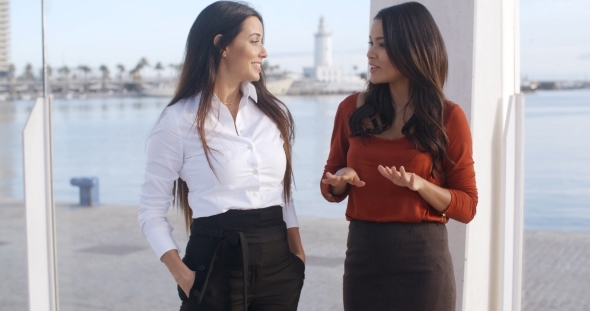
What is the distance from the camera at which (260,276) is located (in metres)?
1.89

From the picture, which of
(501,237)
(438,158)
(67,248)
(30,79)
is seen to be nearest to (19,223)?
(67,248)

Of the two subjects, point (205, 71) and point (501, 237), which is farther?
point (501, 237)

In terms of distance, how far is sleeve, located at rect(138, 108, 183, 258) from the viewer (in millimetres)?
1891

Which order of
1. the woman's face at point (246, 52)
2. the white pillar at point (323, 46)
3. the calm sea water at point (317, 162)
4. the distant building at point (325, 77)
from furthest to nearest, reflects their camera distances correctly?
the white pillar at point (323, 46), the distant building at point (325, 77), the calm sea water at point (317, 162), the woman's face at point (246, 52)

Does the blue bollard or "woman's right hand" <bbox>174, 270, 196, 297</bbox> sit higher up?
"woman's right hand" <bbox>174, 270, 196, 297</bbox>

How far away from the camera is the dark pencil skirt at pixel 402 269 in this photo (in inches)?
74.0

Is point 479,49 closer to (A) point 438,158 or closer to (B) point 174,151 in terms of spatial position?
(A) point 438,158

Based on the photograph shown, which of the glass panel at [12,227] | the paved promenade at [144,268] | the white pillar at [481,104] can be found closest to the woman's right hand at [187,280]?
the glass panel at [12,227]

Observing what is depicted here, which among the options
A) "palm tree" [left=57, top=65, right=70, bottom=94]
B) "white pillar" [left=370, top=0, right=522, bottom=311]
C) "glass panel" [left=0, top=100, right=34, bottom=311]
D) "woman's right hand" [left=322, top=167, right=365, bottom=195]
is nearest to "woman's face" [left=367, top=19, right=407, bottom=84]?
"woman's right hand" [left=322, top=167, right=365, bottom=195]

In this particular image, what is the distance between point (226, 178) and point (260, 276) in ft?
0.91

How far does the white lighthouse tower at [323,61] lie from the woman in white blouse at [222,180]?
907 inches

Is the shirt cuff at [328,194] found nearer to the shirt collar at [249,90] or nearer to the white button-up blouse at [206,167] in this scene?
the white button-up blouse at [206,167]

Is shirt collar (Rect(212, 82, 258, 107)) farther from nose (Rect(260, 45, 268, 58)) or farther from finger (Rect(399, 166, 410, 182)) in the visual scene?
finger (Rect(399, 166, 410, 182))

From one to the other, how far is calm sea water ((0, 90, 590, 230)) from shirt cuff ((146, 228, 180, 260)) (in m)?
0.72
